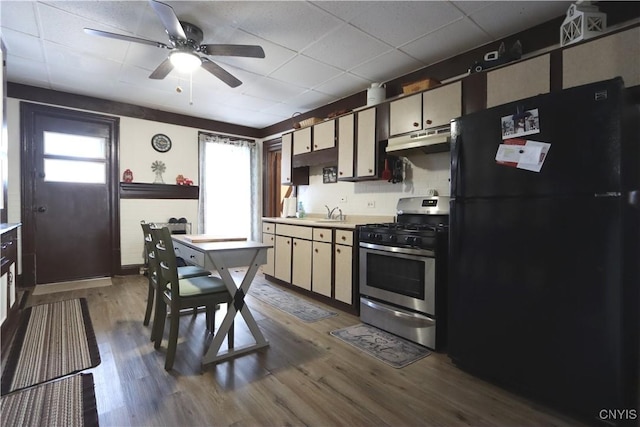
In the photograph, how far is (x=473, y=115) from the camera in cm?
201

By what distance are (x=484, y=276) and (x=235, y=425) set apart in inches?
64.9

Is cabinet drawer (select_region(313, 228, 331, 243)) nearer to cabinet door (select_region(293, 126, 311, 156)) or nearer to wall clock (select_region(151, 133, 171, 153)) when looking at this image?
cabinet door (select_region(293, 126, 311, 156))

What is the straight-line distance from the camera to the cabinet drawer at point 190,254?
2102 millimetres

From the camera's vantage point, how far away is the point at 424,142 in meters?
2.79

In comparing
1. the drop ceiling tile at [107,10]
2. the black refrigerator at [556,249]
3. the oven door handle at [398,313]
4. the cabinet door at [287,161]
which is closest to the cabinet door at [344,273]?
the oven door handle at [398,313]

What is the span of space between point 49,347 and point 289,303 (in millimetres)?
2060

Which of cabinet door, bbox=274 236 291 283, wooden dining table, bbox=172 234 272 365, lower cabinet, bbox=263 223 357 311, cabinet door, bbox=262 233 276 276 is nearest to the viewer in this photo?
wooden dining table, bbox=172 234 272 365

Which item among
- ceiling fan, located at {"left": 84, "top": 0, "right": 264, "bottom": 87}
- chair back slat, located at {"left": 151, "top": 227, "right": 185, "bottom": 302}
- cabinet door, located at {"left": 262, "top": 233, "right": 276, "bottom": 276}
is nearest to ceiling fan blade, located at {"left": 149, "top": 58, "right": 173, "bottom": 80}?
ceiling fan, located at {"left": 84, "top": 0, "right": 264, "bottom": 87}

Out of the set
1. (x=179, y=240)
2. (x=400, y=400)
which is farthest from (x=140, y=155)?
(x=400, y=400)

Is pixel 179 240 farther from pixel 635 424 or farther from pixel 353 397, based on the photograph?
pixel 635 424

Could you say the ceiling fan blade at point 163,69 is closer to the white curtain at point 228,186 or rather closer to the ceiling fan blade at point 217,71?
the ceiling fan blade at point 217,71

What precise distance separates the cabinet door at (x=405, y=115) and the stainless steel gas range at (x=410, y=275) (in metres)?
0.71

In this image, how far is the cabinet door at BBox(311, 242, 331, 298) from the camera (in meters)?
3.41

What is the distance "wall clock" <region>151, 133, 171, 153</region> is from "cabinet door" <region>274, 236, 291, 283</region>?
246 centimetres
